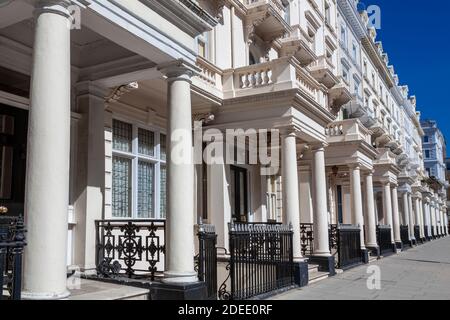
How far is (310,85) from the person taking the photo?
1288 centimetres

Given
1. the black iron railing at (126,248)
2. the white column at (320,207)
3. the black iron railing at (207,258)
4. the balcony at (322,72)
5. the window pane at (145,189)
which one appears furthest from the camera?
the balcony at (322,72)

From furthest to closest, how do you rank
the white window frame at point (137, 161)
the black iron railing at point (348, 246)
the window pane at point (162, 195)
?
the black iron railing at point (348, 246), the window pane at point (162, 195), the white window frame at point (137, 161)

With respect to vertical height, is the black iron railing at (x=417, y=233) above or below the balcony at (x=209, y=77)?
below

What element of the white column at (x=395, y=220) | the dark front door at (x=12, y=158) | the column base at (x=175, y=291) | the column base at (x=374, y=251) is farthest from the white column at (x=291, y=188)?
the white column at (x=395, y=220)

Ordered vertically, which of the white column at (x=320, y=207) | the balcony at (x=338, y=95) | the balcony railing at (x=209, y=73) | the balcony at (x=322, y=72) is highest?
the balcony at (x=322, y=72)

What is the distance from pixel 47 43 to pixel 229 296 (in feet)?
18.3

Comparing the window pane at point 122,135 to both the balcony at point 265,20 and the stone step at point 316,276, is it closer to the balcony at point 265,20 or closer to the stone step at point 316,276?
the stone step at point 316,276

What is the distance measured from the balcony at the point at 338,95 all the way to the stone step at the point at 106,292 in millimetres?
14952

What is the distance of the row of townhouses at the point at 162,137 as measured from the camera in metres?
5.36

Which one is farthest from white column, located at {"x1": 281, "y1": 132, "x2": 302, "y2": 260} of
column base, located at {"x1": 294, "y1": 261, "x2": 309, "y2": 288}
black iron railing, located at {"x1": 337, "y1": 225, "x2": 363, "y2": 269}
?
black iron railing, located at {"x1": 337, "y1": 225, "x2": 363, "y2": 269}

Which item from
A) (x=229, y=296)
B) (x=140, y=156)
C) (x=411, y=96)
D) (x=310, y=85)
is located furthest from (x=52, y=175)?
(x=411, y=96)

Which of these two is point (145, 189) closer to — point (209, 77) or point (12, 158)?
point (209, 77)

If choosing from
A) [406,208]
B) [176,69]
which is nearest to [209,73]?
[176,69]
